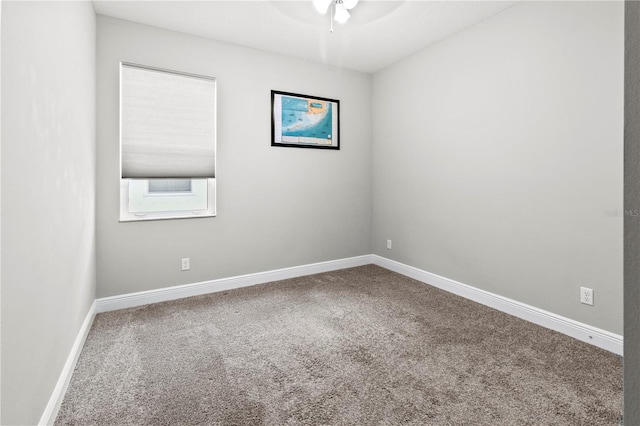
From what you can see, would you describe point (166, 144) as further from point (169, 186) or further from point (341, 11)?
point (341, 11)

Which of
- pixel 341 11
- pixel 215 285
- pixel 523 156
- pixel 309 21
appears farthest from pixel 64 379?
pixel 523 156

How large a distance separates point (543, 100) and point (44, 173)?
11.0 feet

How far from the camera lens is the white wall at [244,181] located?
296cm

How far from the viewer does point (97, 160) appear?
9.48 ft

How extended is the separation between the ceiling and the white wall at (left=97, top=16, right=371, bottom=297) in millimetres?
192

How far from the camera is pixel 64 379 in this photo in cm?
180

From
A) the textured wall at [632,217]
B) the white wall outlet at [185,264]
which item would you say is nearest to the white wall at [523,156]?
the textured wall at [632,217]

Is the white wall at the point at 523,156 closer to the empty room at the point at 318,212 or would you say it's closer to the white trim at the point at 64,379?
the empty room at the point at 318,212

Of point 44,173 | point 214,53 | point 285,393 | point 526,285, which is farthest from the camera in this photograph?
point 214,53

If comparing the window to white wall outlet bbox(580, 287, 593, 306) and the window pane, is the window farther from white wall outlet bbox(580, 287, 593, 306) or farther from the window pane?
white wall outlet bbox(580, 287, 593, 306)

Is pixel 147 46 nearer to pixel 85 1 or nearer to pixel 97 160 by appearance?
pixel 85 1

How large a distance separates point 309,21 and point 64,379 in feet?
10.7

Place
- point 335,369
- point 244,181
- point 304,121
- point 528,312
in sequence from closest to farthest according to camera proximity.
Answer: point 335,369, point 528,312, point 244,181, point 304,121

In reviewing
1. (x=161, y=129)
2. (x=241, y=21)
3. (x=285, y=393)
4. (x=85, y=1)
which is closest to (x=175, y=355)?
(x=285, y=393)
